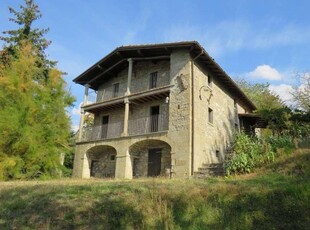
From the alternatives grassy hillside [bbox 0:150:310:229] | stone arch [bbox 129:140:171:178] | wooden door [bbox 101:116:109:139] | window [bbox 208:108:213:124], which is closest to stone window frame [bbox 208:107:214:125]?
window [bbox 208:108:213:124]

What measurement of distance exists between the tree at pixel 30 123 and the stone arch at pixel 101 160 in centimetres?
190

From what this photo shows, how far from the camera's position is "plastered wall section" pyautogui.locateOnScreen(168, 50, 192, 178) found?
16.2 metres

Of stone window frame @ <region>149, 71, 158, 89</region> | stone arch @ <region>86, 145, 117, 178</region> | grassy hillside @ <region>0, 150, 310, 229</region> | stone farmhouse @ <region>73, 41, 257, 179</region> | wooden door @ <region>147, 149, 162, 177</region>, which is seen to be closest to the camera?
grassy hillside @ <region>0, 150, 310, 229</region>

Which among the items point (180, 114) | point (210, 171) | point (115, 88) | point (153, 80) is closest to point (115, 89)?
point (115, 88)

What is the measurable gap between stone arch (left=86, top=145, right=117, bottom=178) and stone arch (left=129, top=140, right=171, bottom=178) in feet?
6.97

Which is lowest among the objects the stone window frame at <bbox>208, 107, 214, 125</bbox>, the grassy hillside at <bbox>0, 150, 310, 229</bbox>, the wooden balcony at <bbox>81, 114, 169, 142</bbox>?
the grassy hillside at <bbox>0, 150, 310, 229</bbox>

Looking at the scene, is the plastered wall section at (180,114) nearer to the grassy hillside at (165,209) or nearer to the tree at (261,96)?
the grassy hillside at (165,209)

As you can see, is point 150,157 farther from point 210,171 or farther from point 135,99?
point 210,171

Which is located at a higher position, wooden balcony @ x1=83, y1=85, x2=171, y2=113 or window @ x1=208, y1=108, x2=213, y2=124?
wooden balcony @ x1=83, y1=85, x2=171, y2=113

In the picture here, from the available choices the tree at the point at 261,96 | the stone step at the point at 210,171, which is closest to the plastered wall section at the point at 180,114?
the stone step at the point at 210,171

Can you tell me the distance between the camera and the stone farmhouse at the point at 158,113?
1705 cm

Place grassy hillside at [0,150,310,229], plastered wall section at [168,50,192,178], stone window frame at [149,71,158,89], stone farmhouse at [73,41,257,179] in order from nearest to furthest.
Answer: grassy hillside at [0,150,310,229]
plastered wall section at [168,50,192,178]
stone farmhouse at [73,41,257,179]
stone window frame at [149,71,158,89]

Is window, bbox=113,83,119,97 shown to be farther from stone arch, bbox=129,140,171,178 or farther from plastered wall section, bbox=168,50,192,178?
plastered wall section, bbox=168,50,192,178

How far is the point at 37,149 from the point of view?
17.9m
